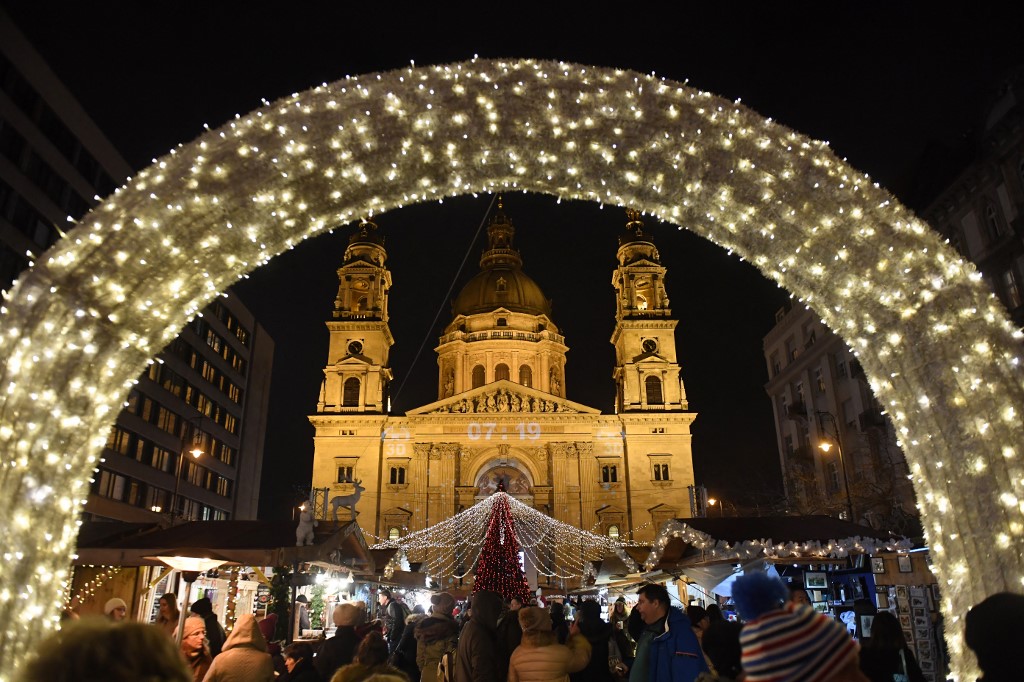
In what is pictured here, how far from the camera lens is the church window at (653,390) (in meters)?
55.5

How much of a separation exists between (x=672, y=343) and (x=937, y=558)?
52.8 metres

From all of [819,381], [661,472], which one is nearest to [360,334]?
[661,472]

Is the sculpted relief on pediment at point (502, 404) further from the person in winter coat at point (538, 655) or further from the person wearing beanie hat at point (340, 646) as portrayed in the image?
the person in winter coat at point (538, 655)

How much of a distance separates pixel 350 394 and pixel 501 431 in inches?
474

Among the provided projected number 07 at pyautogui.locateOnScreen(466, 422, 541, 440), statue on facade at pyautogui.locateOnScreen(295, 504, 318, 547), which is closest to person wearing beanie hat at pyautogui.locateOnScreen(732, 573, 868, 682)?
statue on facade at pyautogui.locateOnScreen(295, 504, 318, 547)

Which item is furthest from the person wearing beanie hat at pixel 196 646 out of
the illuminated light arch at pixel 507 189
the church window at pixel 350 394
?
the church window at pixel 350 394

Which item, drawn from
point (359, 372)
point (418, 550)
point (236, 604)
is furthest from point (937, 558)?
point (359, 372)

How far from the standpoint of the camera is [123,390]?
533 centimetres

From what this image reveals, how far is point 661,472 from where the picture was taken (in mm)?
52656

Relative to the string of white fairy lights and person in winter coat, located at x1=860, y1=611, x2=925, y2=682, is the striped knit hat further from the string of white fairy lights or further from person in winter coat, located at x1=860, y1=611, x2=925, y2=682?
the string of white fairy lights

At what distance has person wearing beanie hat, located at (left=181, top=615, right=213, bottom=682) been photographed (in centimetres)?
750

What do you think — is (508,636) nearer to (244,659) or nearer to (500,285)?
(244,659)

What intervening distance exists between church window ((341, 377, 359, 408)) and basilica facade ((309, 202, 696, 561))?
3.7 inches

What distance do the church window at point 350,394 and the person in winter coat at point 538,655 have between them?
50.6 m
